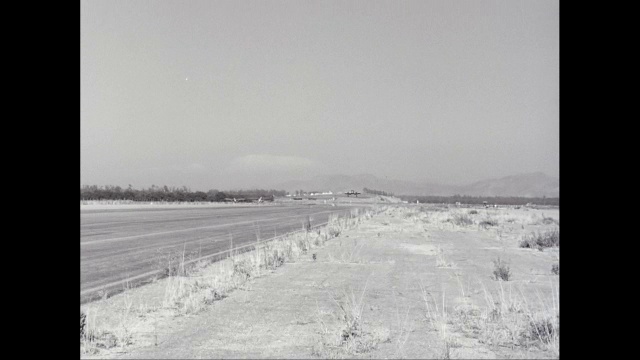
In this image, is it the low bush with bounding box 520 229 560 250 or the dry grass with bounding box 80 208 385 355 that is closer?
the dry grass with bounding box 80 208 385 355

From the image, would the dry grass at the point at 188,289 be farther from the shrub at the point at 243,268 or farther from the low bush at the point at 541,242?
the low bush at the point at 541,242

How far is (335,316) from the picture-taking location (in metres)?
7.22

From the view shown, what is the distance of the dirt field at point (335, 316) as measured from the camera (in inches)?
225

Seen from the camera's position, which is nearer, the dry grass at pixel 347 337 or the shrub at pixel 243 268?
the dry grass at pixel 347 337

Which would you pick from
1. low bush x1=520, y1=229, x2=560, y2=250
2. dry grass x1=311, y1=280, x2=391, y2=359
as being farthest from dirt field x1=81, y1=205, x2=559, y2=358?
low bush x1=520, y1=229, x2=560, y2=250

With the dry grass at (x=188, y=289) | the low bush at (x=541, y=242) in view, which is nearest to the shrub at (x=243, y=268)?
the dry grass at (x=188, y=289)

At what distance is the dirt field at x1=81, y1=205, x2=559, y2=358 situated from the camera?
5715 millimetres

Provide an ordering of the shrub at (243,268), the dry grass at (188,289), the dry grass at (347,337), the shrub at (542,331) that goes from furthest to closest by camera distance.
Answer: the shrub at (243,268)
the dry grass at (188,289)
the shrub at (542,331)
the dry grass at (347,337)

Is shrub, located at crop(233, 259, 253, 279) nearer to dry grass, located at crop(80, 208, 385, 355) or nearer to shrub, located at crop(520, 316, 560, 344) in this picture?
dry grass, located at crop(80, 208, 385, 355)
